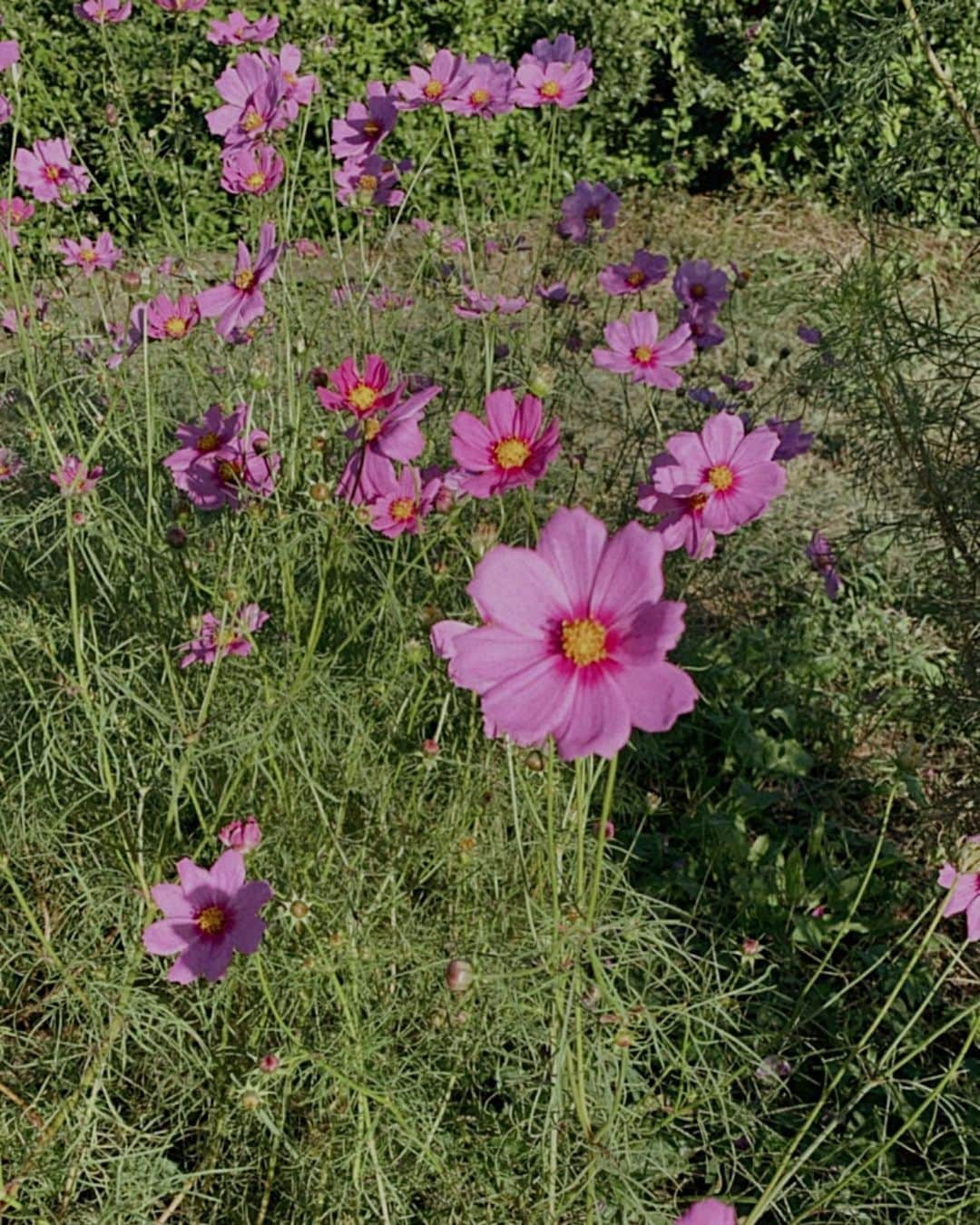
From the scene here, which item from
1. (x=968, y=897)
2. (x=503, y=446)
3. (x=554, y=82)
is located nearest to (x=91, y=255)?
(x=554, y=82)

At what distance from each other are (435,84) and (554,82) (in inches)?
9.1

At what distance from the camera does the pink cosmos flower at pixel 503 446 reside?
1.03m

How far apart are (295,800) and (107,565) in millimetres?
525

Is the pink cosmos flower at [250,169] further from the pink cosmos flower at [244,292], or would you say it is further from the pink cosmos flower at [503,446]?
the pink cosmos flower at [503,446]

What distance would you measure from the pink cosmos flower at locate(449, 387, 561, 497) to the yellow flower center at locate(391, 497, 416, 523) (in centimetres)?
19

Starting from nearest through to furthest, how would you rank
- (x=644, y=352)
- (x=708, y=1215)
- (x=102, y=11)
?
(x=708, y=1215) → (x=644, y=352) → (x=102, y=11)

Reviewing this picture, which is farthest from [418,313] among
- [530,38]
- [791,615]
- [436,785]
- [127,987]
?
[127,987]

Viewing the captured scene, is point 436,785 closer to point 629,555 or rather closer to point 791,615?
point 629,555

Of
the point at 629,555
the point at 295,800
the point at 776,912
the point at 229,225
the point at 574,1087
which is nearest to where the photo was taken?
the point at 629,555

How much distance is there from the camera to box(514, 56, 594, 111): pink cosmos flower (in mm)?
1802

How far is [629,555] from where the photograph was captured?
0.83 meters

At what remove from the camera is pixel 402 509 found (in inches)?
51.0

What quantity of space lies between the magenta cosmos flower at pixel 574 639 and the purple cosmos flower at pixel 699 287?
1127 mm

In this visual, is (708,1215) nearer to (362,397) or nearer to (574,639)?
(574,639)
